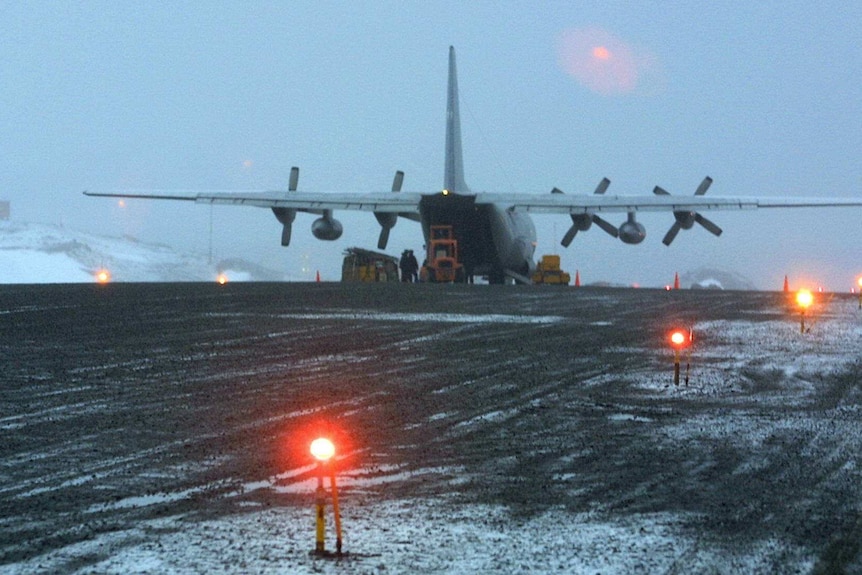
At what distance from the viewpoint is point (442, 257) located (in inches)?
2184

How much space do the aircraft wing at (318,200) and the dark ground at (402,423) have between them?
2837 cm

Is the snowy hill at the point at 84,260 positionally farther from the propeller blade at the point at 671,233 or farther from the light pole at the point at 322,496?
the light pole at the point at 322,496

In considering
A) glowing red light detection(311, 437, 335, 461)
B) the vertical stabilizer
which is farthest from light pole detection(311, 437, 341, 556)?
the vertical stabilizer

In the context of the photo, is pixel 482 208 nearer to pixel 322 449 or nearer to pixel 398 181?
pixel 398 181

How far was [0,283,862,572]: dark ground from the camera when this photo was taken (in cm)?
877

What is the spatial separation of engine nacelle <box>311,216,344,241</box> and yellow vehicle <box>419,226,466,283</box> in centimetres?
445

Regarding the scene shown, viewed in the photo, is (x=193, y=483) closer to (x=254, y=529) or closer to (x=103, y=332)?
(x=254, y=529)

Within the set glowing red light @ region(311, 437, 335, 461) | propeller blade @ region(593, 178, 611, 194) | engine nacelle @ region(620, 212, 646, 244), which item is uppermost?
propeller blade @ region(593, 178, 611, 194)

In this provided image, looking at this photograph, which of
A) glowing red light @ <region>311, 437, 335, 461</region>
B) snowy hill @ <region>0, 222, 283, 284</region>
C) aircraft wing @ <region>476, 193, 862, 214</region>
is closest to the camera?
glowing red light @ <region>311, 437, 335, 461</region>

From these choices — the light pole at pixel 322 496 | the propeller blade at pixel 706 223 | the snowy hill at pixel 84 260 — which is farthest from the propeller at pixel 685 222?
the snowy hill at pixel 84 260

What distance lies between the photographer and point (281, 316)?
2734cm

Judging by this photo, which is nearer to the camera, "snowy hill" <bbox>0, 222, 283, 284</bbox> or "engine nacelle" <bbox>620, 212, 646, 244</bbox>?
"engine nacelle" <bbox>620, 212, 646, 244</bbox>

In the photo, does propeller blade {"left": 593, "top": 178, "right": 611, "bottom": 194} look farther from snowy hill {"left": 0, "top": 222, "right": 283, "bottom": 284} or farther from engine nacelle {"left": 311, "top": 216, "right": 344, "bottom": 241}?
A: snowy hill {"left": 0, "top": 222, "right": 283, "bottom": 284}

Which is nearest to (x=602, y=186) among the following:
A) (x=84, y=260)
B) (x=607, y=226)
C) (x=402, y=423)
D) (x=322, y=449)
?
(x=607, y=226)
